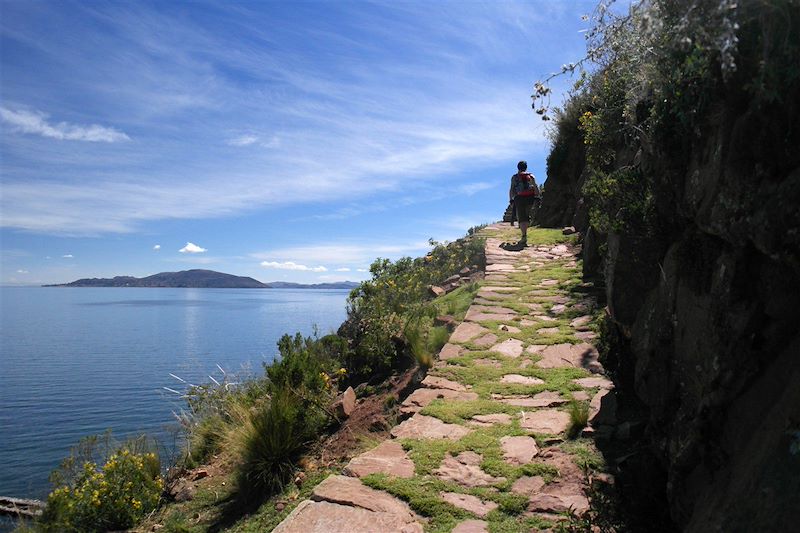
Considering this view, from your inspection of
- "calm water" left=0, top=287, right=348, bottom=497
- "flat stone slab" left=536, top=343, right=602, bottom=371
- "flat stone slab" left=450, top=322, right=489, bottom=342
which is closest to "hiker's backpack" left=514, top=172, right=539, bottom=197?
"calm water" left=0, top=287, right=348, bottom=497

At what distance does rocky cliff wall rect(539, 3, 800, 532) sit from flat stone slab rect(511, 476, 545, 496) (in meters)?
0.93

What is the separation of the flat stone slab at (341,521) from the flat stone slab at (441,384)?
7.99 feet

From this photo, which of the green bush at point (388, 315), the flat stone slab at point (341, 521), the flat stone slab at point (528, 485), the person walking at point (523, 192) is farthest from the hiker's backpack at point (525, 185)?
the flat stone slab at point (341, 521)

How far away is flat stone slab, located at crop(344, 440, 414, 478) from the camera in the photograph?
4055 mm

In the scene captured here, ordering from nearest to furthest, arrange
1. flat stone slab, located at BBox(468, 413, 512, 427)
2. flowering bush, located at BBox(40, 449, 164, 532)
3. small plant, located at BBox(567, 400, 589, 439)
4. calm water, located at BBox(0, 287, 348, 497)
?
small plant, located at BBox(567, 400, 589, 439), flat stone slab, located at BBox(468, 413, 512, 427), flowering bush, located at BBox(40, 449, 164, 532), calm water, located at BBox(0, 287, 348, 497)

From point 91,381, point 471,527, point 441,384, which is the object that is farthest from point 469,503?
point 91,381

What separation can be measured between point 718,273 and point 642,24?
1.27 meters

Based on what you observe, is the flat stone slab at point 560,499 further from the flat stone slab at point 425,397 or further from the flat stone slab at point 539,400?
the flat stone slab at point 425,397

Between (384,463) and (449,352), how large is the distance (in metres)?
2.80

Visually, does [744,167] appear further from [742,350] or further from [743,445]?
[743,445]

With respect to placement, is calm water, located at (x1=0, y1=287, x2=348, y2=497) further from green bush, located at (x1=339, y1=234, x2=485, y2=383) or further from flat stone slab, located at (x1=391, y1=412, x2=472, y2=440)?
flat stone slab, located at (x1=391, y1=412, x2=472, y2=440)

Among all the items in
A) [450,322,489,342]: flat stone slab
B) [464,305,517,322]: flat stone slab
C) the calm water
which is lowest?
the calm water

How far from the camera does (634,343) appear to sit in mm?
4078

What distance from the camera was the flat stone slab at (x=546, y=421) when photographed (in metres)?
4.65
